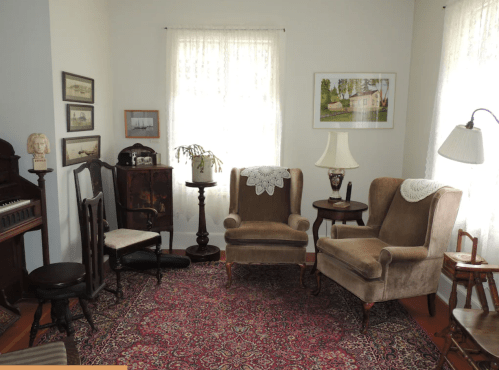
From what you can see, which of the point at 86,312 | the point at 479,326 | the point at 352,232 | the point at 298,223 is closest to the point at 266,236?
the point at 298,223

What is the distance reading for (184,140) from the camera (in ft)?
15.9

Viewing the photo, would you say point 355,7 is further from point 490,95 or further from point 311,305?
point 311,305

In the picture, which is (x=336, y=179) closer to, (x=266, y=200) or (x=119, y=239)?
(x=266, y=200)

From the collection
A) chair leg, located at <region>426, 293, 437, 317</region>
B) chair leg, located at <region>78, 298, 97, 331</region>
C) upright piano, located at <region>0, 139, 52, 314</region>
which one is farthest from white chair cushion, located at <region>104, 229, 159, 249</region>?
chair leg, located at <region>426, 293, 437, 317</region>

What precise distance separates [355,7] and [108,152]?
11.0 feet

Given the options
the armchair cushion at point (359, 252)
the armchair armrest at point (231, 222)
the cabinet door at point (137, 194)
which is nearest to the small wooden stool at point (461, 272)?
the armchair cushion at point (359, 252)

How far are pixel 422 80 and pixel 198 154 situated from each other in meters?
2.63

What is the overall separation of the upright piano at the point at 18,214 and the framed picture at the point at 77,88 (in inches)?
27.7

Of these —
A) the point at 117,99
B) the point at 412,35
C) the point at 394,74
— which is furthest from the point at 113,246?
the point at 412,35

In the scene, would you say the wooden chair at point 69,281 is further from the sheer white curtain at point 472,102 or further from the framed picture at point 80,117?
the sheer white curtain at point 472,102

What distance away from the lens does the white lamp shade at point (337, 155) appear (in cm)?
403

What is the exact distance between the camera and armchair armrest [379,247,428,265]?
298cm

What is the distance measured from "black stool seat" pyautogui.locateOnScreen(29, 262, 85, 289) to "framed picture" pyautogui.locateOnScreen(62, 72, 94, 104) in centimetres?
159

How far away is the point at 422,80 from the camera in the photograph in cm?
432
